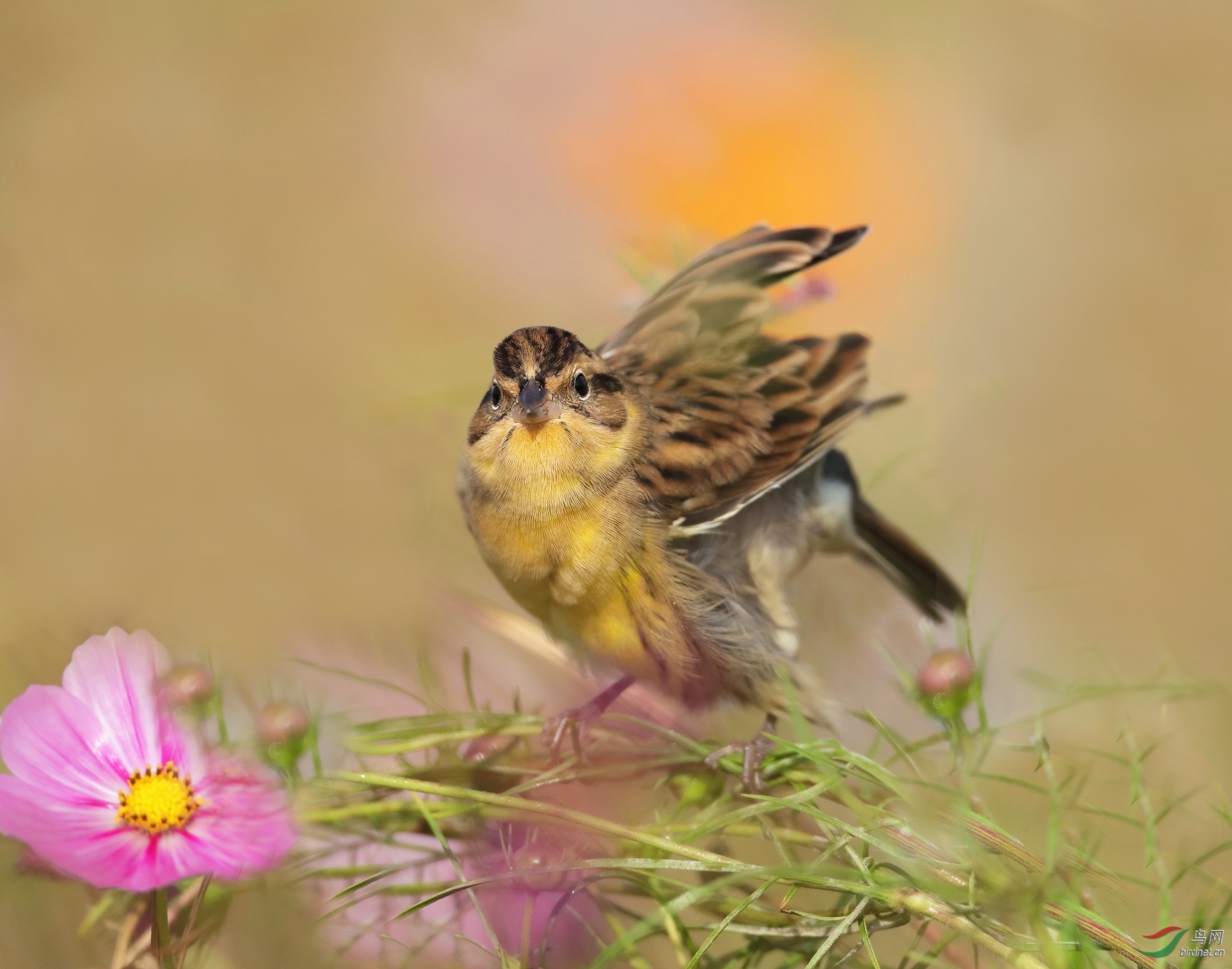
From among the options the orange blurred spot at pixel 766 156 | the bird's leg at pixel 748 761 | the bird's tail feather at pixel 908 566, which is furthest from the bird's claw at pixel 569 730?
the orange blurred spot at pixel 766 156

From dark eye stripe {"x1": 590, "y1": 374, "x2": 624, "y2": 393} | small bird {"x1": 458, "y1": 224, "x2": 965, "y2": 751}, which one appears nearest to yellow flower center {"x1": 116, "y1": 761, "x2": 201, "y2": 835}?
small bird {"x1": 458, "y1": 224, "x2": 965, "y2": 751}

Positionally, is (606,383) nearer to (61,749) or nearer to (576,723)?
(576,723)

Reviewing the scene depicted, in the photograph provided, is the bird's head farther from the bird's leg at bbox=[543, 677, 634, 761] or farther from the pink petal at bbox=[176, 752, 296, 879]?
the pink petal at bbox=[176, 752, 296, 879]

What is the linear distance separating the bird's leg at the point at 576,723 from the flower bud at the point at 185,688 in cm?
45

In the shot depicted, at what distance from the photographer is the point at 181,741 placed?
1229 mm

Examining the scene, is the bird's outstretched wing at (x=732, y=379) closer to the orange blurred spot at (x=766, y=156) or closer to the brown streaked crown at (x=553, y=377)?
the brown streaked crown at (x=553, y=377)

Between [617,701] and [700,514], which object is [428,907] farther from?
[700,514]

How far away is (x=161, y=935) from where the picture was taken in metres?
1.04

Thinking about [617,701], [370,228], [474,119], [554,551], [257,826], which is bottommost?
[257,826]

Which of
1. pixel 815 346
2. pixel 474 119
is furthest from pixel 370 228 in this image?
pixel 815 346

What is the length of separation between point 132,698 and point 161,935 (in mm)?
269

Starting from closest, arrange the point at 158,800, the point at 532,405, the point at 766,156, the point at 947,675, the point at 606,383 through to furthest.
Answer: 1. the point at 158,800
2. the point at 947,675
3. the point at 532,405
4. the point at 606,383
5. the point at 766,156

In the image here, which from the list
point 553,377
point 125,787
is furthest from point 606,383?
point 125,787

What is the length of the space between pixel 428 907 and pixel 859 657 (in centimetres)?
116
